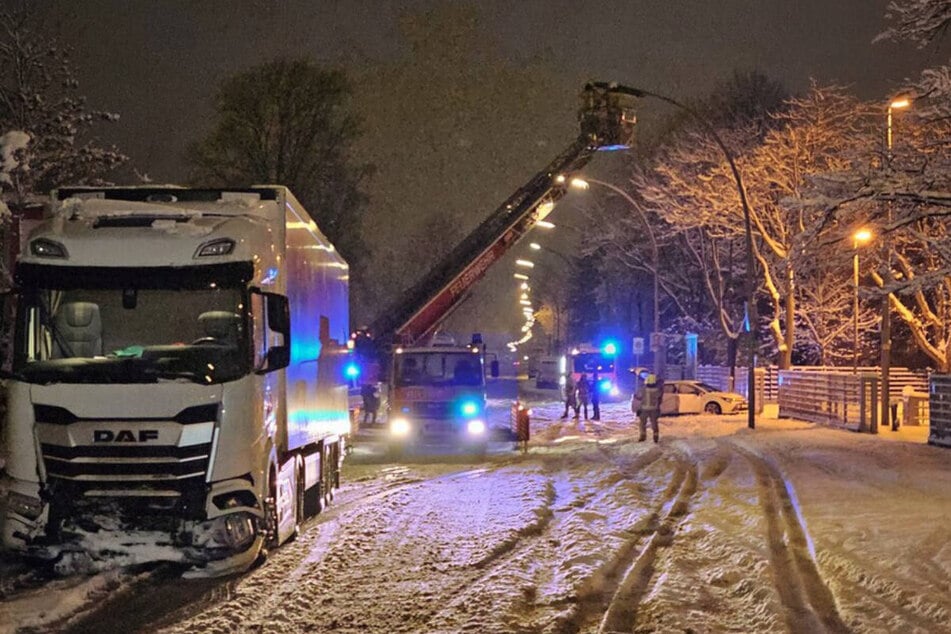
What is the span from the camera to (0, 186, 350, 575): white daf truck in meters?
9.09

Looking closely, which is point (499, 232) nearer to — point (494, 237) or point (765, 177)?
point (494, 237)

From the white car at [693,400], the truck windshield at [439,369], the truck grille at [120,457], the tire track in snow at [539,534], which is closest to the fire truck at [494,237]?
the truck windshield at [439,369]

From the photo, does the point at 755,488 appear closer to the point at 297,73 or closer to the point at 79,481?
the point at 79,481

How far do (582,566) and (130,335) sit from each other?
5111 mm

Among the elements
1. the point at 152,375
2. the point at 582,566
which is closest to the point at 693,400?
the point at 582,566

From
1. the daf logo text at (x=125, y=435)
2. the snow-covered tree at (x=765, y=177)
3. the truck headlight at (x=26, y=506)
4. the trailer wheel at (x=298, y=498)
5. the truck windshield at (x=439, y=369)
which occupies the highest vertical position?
the snow-covered tree at (x=765, y=177)

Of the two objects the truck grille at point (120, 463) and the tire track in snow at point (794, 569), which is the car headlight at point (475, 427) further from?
the truck grille at point (120, 463)

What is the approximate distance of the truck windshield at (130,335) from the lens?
9.28 meters

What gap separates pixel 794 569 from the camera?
970cm

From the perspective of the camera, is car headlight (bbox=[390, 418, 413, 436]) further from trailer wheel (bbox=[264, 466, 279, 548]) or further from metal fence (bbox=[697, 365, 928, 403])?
metal fence (bbox=[697, 365, 928, 403])

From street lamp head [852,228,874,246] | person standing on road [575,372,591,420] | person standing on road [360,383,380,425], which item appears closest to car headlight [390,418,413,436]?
street lamp head [852,228,874,246]

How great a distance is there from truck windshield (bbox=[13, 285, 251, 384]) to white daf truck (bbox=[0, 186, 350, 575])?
0.01 meters

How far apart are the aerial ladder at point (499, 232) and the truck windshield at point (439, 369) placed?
22.8ft

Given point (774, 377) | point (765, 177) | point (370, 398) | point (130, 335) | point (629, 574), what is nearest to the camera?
point (629, 574)
